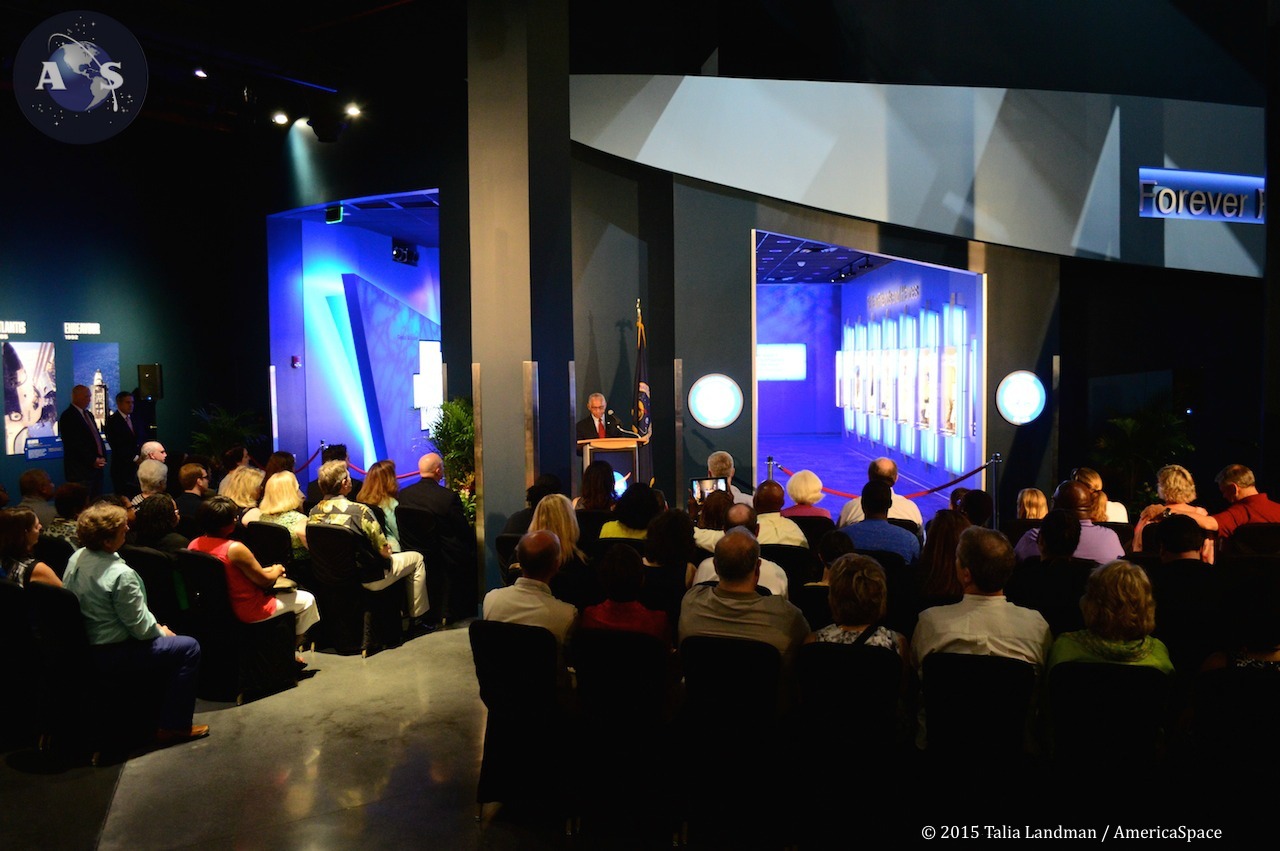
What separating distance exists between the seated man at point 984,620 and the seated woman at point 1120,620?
13 centimetres

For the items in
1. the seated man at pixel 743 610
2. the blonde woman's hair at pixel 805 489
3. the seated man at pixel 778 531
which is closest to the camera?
the seated man at pixel 743 610

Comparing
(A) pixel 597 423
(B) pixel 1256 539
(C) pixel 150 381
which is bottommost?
(B) pixel 1256 539

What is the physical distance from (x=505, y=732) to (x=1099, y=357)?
A: 962cm

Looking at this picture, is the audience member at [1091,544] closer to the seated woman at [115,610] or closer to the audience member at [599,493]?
the audience member at [599,493]

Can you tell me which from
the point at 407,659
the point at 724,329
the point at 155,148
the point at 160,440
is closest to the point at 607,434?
the point at 724,329

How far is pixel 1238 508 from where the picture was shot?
18.0ft

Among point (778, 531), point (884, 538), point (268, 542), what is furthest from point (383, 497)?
point (884, 538)

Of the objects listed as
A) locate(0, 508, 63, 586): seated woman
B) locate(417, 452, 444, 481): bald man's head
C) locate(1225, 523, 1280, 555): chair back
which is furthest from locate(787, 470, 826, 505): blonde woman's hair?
locate(0, 508, 63, 586): seated woman

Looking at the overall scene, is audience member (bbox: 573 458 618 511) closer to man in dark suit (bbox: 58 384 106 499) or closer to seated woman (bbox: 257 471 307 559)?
seated woman (bbox: 257 471 307 559)

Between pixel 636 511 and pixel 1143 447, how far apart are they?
7.37 metres

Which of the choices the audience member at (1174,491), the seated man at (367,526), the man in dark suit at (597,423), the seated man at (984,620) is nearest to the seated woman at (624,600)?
the seated man at (984,620)

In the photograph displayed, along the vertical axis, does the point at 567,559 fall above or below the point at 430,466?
below

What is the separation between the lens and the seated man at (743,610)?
343cm

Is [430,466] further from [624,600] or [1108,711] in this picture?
[1108,711]
